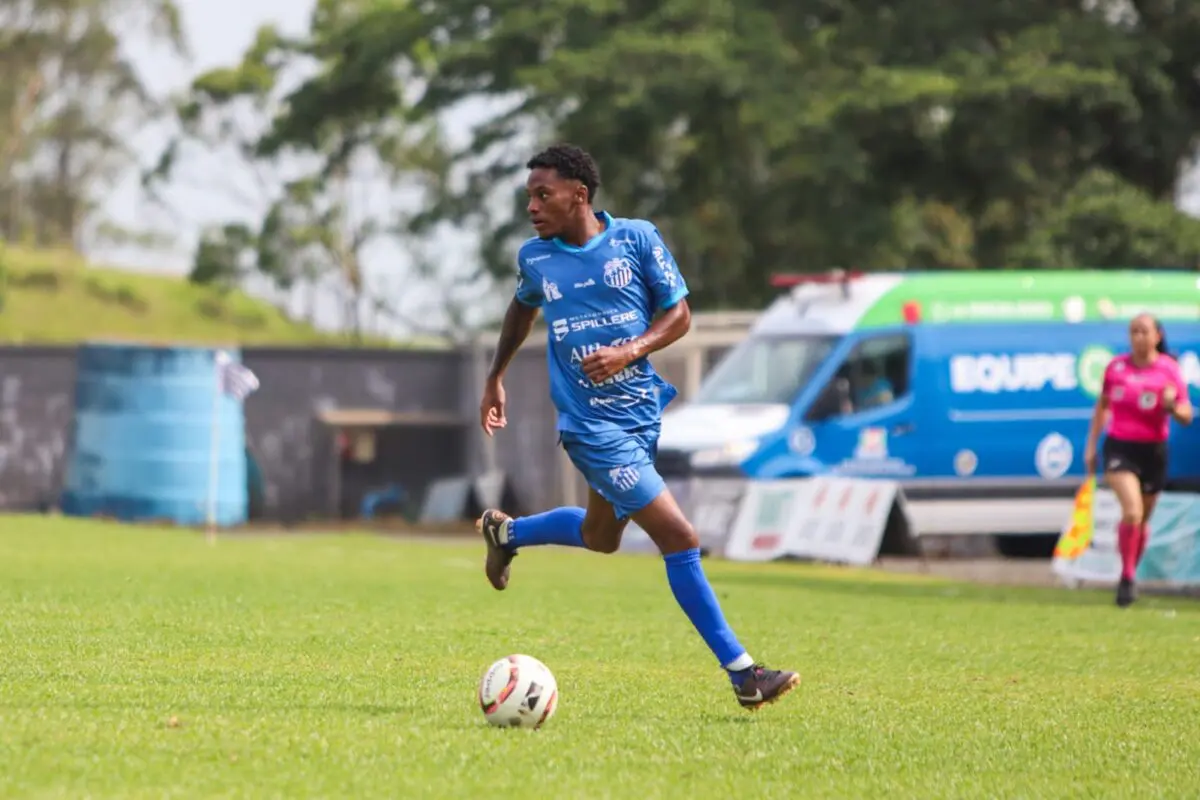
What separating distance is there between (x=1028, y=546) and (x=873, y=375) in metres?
3.19

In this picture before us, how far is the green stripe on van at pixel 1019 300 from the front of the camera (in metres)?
23.2

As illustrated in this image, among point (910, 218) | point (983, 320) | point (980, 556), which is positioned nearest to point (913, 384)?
point (983, 320)

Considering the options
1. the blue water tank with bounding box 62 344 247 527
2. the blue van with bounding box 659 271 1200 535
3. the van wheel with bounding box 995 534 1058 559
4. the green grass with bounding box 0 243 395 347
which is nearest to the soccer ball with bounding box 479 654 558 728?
the blue van with bounding box 659 271 1200 535

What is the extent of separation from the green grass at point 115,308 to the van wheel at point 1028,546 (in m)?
34.8

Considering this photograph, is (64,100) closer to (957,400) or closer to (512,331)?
(957,400)

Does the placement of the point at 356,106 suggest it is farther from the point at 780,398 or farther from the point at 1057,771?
the point at 1057,771

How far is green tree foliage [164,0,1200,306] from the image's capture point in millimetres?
34062

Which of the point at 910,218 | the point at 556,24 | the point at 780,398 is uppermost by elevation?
the point at 556,24

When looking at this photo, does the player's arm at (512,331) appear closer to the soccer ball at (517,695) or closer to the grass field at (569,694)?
the grass field at (569,694)

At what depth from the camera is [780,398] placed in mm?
23078

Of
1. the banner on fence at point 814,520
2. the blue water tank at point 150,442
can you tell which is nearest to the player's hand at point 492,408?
the banner on fence at point 814,520

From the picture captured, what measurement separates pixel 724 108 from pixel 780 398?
1402 centimetres

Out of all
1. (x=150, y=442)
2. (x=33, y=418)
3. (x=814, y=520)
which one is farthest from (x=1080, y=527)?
(x=33, y=418)

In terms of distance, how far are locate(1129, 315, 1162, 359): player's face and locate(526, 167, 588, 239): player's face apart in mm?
8575
